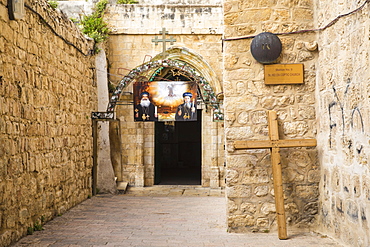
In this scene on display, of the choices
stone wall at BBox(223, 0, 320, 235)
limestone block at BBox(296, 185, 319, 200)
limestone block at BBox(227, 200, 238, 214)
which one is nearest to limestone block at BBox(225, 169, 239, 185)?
stone wall at BBox(223, 0, 320, 235)

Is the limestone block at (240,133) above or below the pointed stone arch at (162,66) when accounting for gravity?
below

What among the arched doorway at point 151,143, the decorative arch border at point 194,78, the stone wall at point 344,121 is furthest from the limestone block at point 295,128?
the arched doorway at point 151,143

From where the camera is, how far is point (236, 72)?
5203 millimetres

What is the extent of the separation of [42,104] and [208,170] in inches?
265

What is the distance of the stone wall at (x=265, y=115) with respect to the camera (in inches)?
199

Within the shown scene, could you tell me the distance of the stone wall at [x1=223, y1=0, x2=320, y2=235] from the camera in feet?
16.6

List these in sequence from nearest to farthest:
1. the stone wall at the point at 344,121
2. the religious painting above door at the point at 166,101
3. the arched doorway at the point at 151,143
A: the stone wall at the point at 344,121, the religious painting above door at the point at 166,101, the arched doorway at the point at 151,143

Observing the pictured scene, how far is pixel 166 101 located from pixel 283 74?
18.9 feet

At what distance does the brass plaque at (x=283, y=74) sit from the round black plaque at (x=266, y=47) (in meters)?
0.12

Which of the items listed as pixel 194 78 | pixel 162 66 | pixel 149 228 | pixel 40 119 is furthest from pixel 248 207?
pixel 162 66

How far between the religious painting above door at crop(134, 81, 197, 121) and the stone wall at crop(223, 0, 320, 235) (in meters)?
5.39

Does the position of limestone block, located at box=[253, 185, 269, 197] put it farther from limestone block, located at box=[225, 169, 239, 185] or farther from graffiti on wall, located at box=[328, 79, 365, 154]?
graffiti on wall, located at box=[328, 79, 365, 154]

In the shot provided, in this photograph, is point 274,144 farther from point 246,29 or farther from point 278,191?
point 246,29

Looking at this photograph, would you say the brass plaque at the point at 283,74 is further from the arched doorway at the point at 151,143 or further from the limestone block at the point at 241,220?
the arched doorway at the point at 151,143
